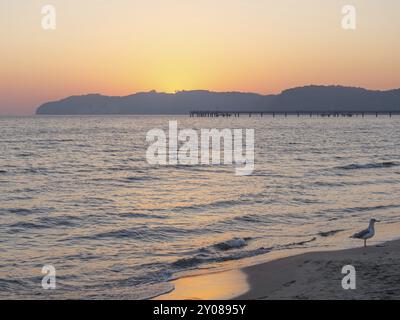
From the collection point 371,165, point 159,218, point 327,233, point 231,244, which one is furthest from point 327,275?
point 371,165

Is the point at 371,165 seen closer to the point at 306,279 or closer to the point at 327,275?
the point at 327,275

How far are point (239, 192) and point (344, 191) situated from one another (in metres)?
5.19

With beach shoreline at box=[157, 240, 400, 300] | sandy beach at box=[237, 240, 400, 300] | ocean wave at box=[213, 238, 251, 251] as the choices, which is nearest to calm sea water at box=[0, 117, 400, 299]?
ocean wave at box=[213, 238, 251, 251]

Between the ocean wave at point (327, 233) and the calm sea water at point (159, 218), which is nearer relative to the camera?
the calm sea water at point (159, 218)

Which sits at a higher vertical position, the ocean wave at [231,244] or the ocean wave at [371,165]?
the ocean wave at [371,165]

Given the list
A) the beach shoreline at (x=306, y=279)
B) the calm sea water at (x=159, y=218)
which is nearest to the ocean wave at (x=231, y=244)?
Answer: the calm sea water at (x=159, y=218)

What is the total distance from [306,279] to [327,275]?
17.9 inches

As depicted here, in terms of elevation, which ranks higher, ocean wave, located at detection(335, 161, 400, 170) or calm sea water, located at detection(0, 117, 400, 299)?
ocean wave, located at detection(335, 161, 400, 170)

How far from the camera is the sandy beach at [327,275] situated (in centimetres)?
868

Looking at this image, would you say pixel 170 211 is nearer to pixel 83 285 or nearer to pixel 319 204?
pixel 319 204

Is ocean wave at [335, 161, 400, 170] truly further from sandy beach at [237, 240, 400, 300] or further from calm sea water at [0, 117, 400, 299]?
sandy beach at [237, 240, 400, 300]

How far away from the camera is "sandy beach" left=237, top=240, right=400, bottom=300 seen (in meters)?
8.68

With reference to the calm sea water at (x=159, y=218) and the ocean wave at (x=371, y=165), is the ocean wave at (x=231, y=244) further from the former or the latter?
the ocean wave at (x=371, y=165)

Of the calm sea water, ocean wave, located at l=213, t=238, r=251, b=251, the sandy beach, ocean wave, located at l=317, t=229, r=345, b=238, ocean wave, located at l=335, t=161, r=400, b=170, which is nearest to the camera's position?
the sandy beach
